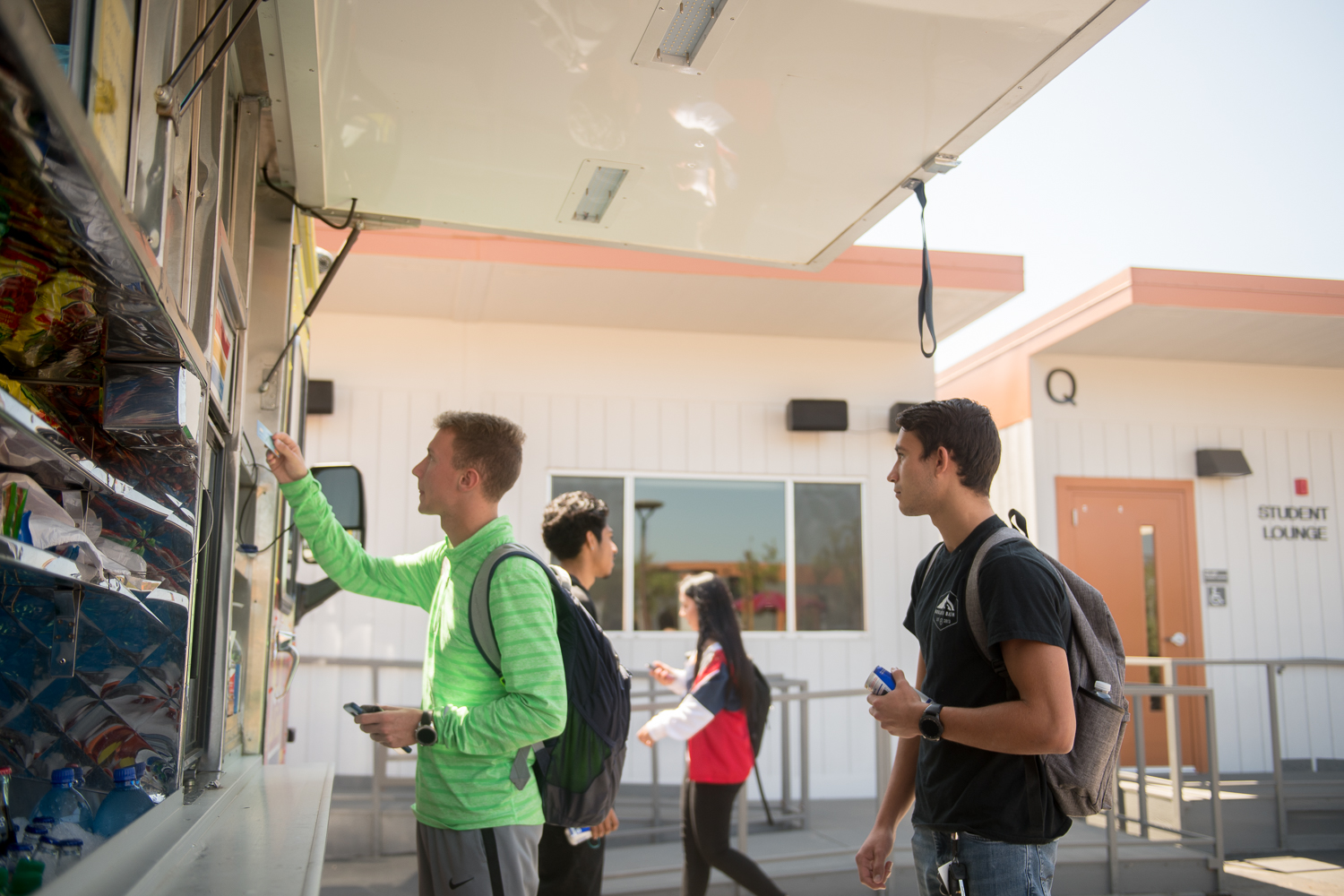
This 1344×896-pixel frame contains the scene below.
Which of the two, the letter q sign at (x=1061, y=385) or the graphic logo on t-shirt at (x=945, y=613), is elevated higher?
the letter q sign at (x=1061, y=385)

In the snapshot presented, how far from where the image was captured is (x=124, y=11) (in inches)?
38.7

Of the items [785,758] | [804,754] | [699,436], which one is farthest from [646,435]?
[804,754]

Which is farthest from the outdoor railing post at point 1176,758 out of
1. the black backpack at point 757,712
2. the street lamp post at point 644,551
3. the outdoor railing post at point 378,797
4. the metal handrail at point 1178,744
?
the outdoor railing post at point 378,797

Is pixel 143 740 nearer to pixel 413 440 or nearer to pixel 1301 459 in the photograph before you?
pixel 413 440

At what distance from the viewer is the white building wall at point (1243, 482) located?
299 inches

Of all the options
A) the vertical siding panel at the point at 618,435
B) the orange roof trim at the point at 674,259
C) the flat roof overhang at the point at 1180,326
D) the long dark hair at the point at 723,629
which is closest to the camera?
the long dark hair at the point at 723,629

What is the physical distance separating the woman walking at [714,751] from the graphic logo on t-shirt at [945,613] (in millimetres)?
1904

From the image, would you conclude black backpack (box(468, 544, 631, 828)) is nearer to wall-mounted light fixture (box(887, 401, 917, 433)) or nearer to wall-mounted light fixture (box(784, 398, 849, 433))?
wall-mounted light fixture (box(784, 398, 849, 433))

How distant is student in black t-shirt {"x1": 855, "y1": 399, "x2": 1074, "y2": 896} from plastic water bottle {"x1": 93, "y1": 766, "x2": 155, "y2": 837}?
1.24 m

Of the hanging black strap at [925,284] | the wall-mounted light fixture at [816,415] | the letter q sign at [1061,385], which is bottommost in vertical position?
the hanging black strap at [925,284]

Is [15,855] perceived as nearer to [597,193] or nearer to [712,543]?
[597,193]

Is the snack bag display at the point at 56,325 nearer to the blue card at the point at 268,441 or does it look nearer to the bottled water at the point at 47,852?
the bottled water at the point at 47,852

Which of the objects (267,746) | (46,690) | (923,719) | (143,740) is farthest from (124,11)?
(267,746)

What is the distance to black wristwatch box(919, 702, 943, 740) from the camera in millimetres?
1741
